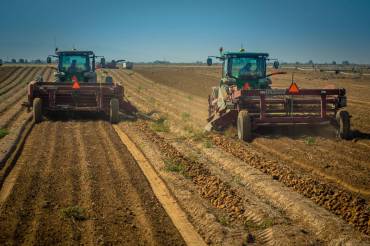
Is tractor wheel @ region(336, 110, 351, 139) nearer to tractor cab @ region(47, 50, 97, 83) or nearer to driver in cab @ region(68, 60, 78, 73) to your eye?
tractor cab @ region(47, 50, 97, 83)

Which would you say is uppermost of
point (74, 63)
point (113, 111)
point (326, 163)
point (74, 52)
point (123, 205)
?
point (74, 52)

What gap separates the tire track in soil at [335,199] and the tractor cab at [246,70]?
608 cm

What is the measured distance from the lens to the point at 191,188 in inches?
287

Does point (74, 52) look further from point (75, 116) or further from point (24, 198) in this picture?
point (24, 198)

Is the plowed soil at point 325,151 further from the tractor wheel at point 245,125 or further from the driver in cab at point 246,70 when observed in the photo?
the driver in cab at point 246,70

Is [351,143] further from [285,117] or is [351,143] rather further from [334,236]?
[334,236]

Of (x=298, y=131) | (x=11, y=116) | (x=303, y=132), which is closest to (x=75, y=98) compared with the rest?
(x=11, y=116)

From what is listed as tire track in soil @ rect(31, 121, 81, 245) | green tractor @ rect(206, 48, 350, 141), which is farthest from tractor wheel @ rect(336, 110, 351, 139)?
tire track in soil @ rect(31, 121, 81, 245)

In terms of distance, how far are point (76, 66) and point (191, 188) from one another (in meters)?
11.7

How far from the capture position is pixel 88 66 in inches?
686

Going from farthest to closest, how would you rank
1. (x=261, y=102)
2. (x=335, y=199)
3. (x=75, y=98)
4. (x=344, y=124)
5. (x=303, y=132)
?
(x=75, y=98), (x=303, y=132), (x=261, y=102), (x=344, y=124), (x=335, y=199)

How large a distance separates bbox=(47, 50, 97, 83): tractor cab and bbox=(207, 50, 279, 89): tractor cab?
6.51 metres

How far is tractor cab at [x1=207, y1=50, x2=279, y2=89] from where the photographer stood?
13453 millimetres

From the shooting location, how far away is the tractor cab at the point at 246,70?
44.1ft
